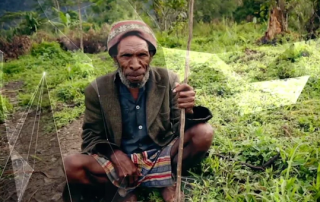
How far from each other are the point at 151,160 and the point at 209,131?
0.28m

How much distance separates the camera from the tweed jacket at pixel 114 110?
112cm

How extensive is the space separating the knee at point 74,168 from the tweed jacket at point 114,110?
56 millimetres

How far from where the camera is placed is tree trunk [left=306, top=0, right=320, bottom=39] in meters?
2.33

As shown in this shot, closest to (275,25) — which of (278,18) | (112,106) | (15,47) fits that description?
(278,18)

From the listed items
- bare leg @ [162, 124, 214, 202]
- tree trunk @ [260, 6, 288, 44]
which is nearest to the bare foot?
bare leg @ [162, 124, 214, 202]

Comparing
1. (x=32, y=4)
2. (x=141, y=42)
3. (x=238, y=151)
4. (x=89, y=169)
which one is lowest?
(x=238, y=151)

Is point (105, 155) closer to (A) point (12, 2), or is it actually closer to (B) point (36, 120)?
(B) point (36, 120)

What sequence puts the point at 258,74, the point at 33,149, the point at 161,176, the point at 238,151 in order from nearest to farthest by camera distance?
1. the point at 33,149
2. the point at 161,176
3. the point at 238,151
4. the point at 258,74

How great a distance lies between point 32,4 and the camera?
944 millimetres

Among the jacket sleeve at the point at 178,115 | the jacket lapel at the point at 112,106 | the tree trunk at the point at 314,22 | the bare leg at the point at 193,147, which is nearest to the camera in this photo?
the jacket lapel at the point at 112,106

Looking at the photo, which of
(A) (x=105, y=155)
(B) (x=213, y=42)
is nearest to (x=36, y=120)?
(A) (x=105, y=155)

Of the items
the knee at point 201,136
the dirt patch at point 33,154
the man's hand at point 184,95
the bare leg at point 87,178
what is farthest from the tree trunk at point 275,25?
the dirt patch at point 33,154

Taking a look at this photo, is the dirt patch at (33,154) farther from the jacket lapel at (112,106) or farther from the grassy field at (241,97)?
the jacket lapel at (112,106)

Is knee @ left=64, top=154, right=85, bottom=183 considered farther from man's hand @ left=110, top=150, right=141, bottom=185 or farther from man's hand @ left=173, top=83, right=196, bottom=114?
man's hand @ left=173, top=83, right=196, bottom=114
